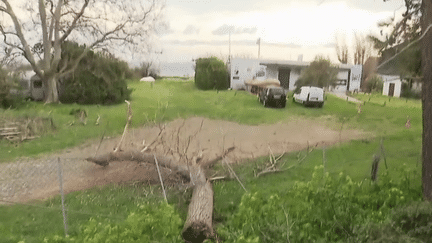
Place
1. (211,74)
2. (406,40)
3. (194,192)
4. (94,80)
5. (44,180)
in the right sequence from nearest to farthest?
(194,192), (406,40), (44,180), (211,74), (94,80)

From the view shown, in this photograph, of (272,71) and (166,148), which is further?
(272,71)

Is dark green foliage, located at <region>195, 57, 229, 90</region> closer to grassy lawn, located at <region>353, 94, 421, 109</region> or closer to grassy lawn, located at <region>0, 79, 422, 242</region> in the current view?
A: grassy lawn, located at <region>0, 79, 422, 242</region>

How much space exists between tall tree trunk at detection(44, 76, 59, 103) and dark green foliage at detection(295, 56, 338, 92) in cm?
595

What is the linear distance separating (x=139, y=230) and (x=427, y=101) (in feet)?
11.2

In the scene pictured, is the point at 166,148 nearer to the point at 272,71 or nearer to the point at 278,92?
the point at 278,92

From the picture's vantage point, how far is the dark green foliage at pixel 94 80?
7512 mm

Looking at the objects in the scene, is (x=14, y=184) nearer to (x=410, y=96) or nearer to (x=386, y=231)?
(x=386, y=231)

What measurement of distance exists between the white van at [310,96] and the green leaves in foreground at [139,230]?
5.33 meters

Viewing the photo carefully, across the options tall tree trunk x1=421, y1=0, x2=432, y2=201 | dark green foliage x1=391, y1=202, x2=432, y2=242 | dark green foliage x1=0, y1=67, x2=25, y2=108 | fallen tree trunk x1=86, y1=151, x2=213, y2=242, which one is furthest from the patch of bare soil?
dark green foliage x1=391, y1=202, x2=432, y2=242

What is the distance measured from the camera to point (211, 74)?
692 centimetres

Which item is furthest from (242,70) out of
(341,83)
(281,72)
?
(341,83)

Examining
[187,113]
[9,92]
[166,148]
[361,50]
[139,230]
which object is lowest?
[166,148]

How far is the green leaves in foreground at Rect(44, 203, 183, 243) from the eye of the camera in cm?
254

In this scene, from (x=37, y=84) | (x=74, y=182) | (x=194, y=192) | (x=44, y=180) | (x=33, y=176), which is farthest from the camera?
(x=37, y=84)
